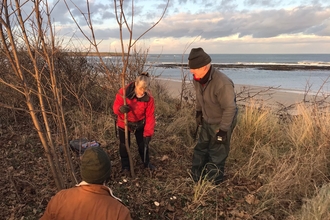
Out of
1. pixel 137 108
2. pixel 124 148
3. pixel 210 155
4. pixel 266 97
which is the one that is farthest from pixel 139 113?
pixel 266 97

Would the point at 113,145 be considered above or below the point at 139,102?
below

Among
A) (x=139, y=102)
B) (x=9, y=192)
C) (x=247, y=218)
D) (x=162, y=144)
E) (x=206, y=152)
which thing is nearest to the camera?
(x=247, y=218)

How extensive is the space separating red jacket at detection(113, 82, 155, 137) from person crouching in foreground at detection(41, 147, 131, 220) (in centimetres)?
186

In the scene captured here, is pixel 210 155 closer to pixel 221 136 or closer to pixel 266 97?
pixel 221 136

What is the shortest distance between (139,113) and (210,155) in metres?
1.09

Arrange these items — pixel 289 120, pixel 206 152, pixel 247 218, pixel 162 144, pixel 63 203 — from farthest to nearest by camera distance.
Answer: pixel 289 120, pixel 162 144, pixel 206 152, pixel 247 218, pixel 63 203

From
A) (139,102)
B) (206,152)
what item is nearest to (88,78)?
(139,102)

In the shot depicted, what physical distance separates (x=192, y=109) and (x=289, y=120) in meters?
2.10

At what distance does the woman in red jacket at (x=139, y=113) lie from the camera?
12.0 feet

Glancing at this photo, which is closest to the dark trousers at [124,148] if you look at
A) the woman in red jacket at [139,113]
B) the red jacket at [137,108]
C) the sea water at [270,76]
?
the woman in red jacket at [139,113]

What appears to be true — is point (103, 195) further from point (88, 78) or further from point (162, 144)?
point (88, 78)

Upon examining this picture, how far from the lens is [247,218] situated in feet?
10.4

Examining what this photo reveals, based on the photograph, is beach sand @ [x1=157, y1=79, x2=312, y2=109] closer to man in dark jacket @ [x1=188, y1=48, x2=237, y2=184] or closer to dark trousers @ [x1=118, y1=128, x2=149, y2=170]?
man in dark jacket @ [x1=188, y1=48, x2=237, y2=184]

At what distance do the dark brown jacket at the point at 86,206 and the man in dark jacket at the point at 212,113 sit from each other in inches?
71.7
